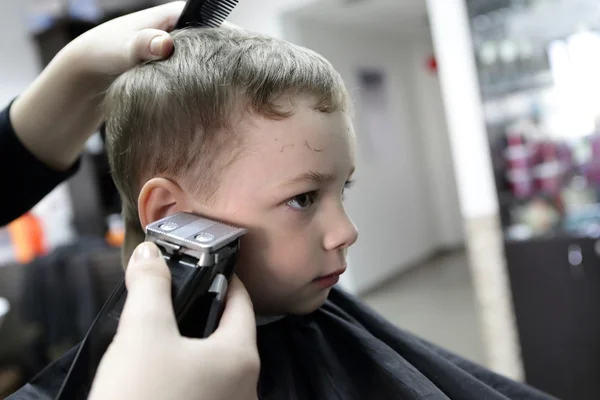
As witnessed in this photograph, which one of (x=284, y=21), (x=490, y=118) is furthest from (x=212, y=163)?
(x=284, y=21)

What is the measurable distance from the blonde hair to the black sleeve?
196 mm

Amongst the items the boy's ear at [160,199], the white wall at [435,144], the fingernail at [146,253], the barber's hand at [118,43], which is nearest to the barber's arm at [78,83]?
the barber's hand at [118,43]

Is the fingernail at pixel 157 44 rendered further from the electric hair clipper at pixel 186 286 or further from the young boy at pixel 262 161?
the electric hair clipper at pixel 186 286

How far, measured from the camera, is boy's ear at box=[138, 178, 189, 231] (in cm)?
58

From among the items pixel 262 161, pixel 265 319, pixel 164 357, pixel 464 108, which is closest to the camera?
pixel 164 357

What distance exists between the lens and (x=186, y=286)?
43cm

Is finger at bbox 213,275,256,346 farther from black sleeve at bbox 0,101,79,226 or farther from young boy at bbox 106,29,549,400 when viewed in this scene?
black sleeve at bbox 0,101,79,226

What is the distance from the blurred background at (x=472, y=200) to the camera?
5.88 feet

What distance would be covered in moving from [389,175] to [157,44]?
4.00 meters

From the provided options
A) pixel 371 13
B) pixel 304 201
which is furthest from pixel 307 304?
pixel 371 13

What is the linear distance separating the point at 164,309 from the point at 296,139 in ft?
0.87

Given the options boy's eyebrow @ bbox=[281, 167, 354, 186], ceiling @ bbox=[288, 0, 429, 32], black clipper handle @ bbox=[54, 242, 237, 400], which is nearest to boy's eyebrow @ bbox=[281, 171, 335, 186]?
boy's eyebrow @ bbox=[281, 167, 354, 186]

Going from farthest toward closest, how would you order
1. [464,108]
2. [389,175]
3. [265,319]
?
[389,175]
[464,108]
[265,319]

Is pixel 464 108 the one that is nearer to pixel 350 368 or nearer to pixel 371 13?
pixel 350 368
